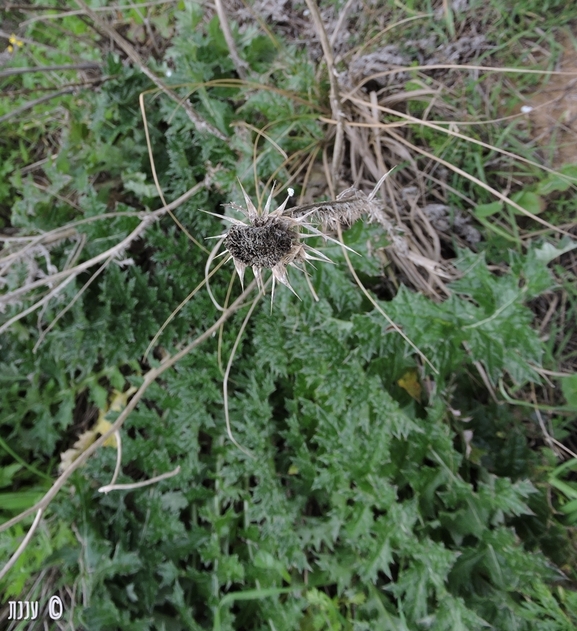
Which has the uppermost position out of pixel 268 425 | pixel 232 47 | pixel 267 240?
pixel 232 47

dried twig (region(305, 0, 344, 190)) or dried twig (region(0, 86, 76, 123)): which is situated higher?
dried twig (region(0, 86, 76, 123))

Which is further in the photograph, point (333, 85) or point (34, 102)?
point (34, 102)

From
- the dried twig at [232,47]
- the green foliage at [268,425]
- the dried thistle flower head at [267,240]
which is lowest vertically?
the green foliage at [268,425]

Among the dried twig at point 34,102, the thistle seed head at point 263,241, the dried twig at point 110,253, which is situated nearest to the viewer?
the thistle seed head at point 263,241

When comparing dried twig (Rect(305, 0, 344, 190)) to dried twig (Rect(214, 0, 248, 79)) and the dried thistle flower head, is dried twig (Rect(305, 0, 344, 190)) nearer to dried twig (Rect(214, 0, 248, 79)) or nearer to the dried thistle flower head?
dried twig (Rect(214, 0, 248, 79))

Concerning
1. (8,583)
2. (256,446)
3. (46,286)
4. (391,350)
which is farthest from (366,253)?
(8,583)

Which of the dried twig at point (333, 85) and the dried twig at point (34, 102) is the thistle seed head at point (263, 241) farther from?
the dried twig at point (34, 102)

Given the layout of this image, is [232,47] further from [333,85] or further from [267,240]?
[267,240]

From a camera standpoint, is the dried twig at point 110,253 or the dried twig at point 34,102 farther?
the dried twig at point 34,102

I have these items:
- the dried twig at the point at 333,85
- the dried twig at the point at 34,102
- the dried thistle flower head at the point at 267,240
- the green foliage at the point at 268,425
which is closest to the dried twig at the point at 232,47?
the green foliage at the point at 268,425

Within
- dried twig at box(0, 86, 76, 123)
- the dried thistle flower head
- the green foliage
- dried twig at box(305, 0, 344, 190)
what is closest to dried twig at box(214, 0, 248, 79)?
the green foliage

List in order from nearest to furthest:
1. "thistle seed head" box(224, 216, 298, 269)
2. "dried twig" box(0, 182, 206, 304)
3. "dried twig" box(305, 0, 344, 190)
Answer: "thistle seed head" box(224, 216, 298, 269) < "dried twig" box(305, 0, 344, 190) < "dried twig" box(0, 182, 206, 304)

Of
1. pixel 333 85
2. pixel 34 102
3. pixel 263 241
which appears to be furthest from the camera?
pixel 34 102

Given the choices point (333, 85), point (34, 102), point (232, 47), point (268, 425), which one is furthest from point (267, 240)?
point (34, 102)
